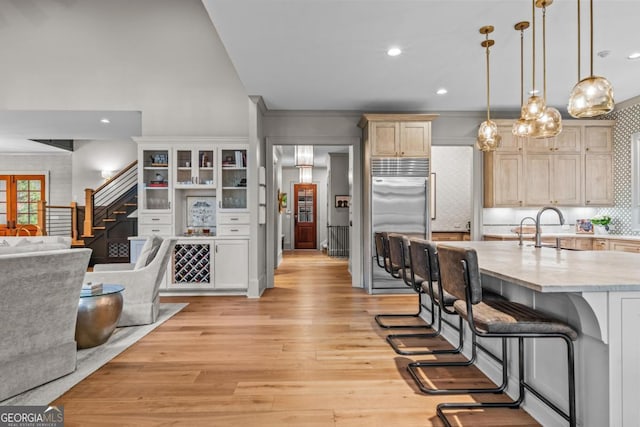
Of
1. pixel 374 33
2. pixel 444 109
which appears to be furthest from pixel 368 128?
pixel 374 33

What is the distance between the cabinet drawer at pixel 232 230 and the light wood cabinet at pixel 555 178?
13.6 feet

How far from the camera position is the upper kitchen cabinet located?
5.16m

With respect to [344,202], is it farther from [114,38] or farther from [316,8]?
[316,8]

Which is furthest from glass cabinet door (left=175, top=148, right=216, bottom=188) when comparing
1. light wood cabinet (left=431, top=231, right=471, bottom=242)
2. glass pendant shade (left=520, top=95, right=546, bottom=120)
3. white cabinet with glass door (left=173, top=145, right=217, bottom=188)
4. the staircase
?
glass pendant shade (left=520, top=95, right=546, bottom=120)

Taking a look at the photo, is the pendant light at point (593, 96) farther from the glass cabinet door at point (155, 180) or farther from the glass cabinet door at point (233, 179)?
the glass cabinet door at point (155, 180)

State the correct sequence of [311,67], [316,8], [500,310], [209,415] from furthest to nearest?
[311,67], [316,8], [209,415], [500,310]

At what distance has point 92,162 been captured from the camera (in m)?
9.72

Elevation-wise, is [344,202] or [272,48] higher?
[272,48]

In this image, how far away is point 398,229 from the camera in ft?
17.2

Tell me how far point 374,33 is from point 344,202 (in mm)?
6869

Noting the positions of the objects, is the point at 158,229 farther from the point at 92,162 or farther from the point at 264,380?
the point at 92,162

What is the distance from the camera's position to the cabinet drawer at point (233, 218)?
17.2 ft

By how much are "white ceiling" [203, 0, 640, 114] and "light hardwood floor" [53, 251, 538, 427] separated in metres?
2.68

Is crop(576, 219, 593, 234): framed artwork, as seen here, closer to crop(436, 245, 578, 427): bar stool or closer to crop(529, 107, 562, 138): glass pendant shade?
crop(529, 107, 562, 138): glass pendant shade
